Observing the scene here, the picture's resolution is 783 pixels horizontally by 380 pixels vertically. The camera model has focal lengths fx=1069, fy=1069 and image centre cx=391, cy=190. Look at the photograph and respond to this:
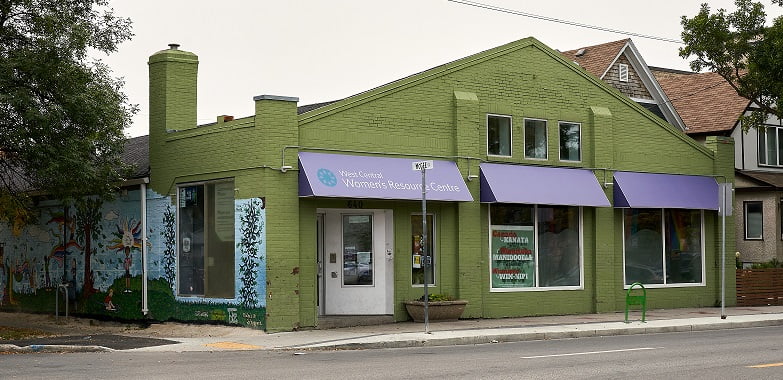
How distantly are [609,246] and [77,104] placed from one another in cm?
1279

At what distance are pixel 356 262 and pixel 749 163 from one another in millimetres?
18380

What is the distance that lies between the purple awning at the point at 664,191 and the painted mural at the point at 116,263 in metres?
9.66

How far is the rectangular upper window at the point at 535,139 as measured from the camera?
2475 cm

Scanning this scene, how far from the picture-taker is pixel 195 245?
73.6 ft

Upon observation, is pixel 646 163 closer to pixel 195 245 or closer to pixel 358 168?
pixel 358 168

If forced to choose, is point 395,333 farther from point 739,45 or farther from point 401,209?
point 739,45

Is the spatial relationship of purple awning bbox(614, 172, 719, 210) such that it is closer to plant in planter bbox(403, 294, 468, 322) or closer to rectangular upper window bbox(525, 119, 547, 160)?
rectangular upper window bbox(525, 119, 547, 160)

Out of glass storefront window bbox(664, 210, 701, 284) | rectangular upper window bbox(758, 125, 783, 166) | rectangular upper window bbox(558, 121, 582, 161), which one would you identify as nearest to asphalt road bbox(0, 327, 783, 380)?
rectangular upper window bbox(558, 121, 582, 161)

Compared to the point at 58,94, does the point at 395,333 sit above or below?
below

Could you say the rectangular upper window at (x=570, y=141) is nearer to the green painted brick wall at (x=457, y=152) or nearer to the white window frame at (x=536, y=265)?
the green painted brick wall at (x=457, y=152)

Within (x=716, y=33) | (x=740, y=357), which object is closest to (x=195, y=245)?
(x=740, y=357)

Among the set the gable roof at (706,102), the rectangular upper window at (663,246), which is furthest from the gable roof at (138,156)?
the gable roof at (706,102)

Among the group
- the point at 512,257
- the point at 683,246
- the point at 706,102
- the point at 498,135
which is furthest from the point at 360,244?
the point at 706,102

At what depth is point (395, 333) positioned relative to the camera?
19.7 metres
